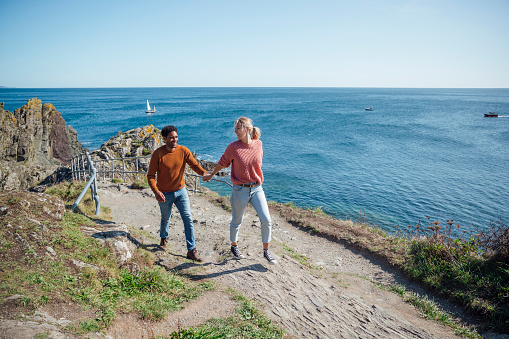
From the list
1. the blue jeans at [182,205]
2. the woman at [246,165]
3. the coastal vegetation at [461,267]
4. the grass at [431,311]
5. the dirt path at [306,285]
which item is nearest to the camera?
the dirt path at [306,285]

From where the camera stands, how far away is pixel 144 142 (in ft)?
69.5

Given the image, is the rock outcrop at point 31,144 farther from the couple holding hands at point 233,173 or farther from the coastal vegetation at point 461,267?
the coastal vegetation at point 461,267

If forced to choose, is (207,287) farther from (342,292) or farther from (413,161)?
(413,161)

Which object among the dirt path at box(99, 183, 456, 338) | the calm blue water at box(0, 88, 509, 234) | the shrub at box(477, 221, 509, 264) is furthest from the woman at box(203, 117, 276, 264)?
the calm blue water at box(0, 88, 509, 234)

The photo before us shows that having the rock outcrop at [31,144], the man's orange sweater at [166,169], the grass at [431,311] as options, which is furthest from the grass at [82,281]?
the rock outcrop at [31,144]

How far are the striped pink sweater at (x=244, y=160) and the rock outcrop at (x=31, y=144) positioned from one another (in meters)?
18.1

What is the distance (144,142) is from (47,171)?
23.1 ft

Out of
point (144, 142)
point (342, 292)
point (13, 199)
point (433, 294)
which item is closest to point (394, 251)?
point (433, 294)

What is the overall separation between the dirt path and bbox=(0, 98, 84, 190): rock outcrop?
1426 cm

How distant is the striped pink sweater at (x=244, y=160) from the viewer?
15.6 ft

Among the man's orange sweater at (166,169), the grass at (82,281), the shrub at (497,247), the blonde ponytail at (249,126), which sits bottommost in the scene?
the shrub at (497,247)

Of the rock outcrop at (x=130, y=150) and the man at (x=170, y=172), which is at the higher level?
the man at (x=170, y=172)

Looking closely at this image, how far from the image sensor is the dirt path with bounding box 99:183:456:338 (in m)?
4.10

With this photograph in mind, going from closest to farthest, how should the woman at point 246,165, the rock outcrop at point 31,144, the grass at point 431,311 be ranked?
the grass at point 431,311
the woman at point 246,165
the rock outcrop at point 31,144
